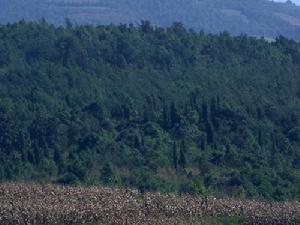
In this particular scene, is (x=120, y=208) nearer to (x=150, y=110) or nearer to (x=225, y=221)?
(x=225, y=221)

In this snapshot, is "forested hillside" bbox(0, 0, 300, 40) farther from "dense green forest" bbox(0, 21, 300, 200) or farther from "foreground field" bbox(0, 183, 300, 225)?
"foreground field" bbox(0, 183, 300, 225)

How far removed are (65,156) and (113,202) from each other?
13.8m

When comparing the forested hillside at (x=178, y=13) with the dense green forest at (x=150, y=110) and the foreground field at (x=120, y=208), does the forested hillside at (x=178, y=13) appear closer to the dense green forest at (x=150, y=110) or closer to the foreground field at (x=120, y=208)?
the dense green forest at (x=150, y=110)

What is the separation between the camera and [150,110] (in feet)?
165

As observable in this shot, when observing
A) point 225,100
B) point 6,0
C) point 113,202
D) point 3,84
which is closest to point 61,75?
point 3,84

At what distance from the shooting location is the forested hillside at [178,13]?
152500mm

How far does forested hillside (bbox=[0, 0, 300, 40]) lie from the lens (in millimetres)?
152500

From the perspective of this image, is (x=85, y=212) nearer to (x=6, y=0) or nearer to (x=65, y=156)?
(x=65, y=156)

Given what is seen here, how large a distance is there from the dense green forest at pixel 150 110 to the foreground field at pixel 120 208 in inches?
199

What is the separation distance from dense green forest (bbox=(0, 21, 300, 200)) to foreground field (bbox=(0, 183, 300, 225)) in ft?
16.6

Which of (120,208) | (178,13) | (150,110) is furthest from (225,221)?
(178,13)

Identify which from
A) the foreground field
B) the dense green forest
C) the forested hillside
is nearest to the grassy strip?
the foreground field

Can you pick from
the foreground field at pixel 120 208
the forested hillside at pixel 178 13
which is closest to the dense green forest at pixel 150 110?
the foreground field at pixel 120 208

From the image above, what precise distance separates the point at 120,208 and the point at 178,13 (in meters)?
139
